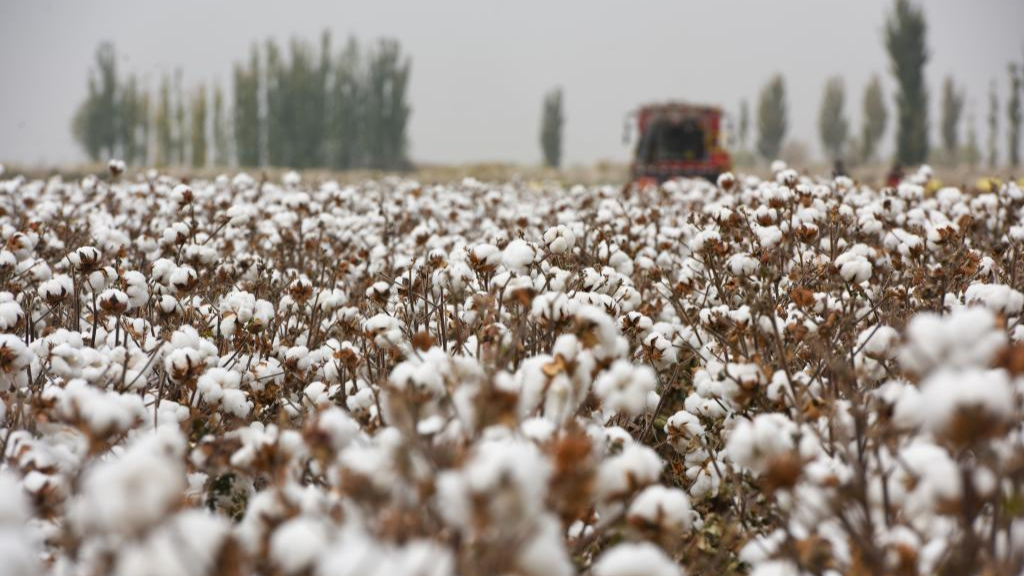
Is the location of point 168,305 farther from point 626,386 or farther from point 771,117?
point 771,117

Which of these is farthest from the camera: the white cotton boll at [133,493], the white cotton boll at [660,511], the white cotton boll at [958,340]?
the white cotton boll at [660,511]

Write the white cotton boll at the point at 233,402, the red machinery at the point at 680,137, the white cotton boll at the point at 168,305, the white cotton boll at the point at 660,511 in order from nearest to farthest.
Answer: the white cotton boll at the point at 660,511
the white cotton boll at the point at 233,402
the white cotton boll at the point at 168,305
the red machinery at the point at 680,137

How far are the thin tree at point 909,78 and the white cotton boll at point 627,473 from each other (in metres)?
34.8

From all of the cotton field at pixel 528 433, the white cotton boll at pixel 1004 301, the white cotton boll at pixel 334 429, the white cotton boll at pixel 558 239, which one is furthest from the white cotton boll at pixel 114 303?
the white cotton boll at pixel 1004 301

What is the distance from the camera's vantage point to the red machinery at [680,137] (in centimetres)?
1878

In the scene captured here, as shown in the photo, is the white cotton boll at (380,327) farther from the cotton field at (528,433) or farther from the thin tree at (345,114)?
the thin tree at (345,114)

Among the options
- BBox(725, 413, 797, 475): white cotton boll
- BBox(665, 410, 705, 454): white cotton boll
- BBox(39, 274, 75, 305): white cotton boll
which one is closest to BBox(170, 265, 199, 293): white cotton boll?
BBox(39, 274, 75, 305): white cotton boll

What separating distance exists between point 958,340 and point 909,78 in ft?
118

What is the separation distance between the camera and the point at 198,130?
47500mm

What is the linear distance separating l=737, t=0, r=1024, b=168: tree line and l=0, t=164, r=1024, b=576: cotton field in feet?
103

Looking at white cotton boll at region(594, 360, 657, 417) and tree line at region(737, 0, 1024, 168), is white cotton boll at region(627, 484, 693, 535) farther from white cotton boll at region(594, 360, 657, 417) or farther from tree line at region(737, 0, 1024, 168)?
tree line at region(737, 0, 1024, 168)

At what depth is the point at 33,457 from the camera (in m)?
1.77

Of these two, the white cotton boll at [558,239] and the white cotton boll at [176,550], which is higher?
the white cotton boll at [558,239]

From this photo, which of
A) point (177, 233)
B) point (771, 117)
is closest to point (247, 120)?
point (771, 117)
